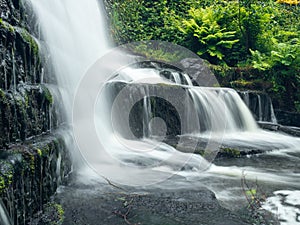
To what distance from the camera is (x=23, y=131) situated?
11.2ft

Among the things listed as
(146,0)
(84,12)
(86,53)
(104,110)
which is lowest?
(104,110)

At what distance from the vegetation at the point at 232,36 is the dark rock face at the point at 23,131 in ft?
24.2

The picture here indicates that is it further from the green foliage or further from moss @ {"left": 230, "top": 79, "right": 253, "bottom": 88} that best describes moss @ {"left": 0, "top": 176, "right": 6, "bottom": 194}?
the green foliage

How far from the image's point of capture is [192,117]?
295 inches

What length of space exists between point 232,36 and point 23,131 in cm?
1021

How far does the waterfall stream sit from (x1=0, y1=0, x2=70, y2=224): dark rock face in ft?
2.83

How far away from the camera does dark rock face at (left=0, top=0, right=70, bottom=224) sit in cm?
258

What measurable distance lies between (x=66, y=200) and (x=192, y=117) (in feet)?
16.0

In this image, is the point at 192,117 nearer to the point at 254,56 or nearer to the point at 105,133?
the point at 105,133

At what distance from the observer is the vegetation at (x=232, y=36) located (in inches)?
391

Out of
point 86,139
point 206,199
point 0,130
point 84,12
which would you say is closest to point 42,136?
point 0,130

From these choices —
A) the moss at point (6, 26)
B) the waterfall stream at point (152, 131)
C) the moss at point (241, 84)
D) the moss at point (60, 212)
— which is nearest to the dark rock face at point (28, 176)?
the moss at point (60, 212)

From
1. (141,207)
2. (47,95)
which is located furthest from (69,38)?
(141,207)

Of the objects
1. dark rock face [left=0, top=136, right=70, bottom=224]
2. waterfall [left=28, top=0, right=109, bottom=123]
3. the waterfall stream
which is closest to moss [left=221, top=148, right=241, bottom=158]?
the waterfall stream
